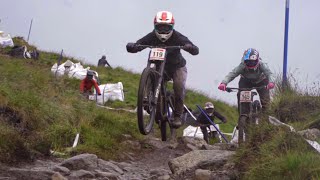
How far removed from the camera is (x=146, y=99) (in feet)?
24.8

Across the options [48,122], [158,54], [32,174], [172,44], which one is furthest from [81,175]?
[48,122]

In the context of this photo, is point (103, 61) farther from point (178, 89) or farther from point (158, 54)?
point (158, 54)

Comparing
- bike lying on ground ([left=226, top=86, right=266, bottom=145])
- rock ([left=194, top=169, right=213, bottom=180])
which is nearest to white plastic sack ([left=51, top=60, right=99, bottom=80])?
bike lying on ground ([left=226, top=86, right=266, bottom=145])

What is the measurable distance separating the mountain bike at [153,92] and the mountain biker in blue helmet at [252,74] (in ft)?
4.44

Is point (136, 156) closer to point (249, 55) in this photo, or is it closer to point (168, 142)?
point (168, 142)

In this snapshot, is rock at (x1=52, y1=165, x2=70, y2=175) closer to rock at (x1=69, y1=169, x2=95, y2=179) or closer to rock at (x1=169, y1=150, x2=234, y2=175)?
rock at (x1=69, y1=169, x2=95, y2=179)

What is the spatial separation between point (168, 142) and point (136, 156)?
1.54 meters

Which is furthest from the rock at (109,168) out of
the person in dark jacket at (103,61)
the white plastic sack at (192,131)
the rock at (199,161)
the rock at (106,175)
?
the person in dark jacket at (103,61)

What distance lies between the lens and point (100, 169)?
23.7 feet

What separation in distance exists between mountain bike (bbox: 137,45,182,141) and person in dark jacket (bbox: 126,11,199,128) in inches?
6.4

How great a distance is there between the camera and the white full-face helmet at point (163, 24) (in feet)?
27.1

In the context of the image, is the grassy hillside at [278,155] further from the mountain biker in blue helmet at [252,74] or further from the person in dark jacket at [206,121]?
the person in dark jacket at [206,121]

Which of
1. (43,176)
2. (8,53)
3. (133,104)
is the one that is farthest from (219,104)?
(43,176)

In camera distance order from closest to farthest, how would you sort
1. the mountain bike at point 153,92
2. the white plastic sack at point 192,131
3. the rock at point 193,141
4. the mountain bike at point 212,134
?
1. the mountain bike at point 153,92
2. the rock at point 193,141
3. the mountain bike at point 212,134
4. the white plastic sack at point 192,131
